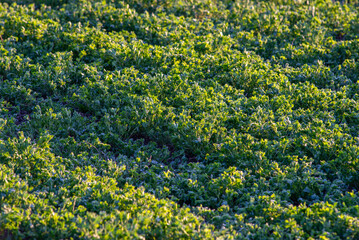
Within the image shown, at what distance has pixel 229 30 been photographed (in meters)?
8.26

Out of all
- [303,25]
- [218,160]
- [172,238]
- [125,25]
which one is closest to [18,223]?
[172,238]

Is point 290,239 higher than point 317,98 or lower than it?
lower

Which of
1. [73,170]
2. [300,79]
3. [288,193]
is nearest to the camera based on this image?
[288,193]

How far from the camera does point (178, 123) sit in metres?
5.65

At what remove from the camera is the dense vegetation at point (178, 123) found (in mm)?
4367

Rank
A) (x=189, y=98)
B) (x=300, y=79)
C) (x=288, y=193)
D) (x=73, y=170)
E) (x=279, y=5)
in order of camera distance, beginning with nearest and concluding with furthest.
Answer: (x=288, y=193) → (x=73, y=170) → (x=189, y=98) → (x=300, y=79) → (x=279, y=5)

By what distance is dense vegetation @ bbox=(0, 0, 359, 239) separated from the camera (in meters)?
4.37

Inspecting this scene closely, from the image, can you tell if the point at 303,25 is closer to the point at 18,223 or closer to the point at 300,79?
the point at 300,79

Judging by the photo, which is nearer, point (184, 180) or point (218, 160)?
point (184, 180)

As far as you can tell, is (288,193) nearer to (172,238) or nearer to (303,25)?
(172,238)

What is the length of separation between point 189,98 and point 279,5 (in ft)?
14.3

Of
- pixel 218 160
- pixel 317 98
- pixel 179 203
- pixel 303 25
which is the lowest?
pixel 179 203

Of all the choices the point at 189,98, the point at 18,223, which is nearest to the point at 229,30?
the point at 189,98

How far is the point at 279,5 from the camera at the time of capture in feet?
30.9
